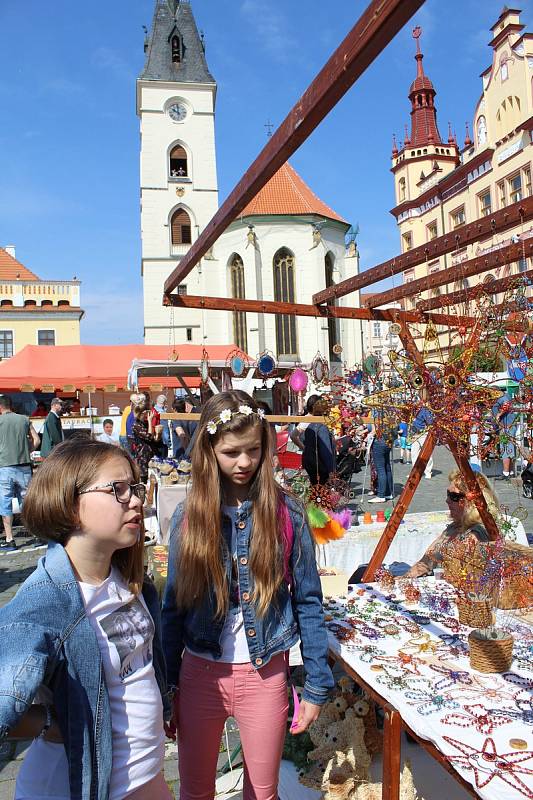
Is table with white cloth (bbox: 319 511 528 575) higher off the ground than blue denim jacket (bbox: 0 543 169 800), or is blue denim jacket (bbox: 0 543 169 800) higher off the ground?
blue denim jacket (bbox: 0 543 169 800)

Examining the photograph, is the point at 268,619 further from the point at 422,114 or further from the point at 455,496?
the point at 422,114

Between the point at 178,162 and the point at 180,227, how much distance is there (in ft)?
14.7

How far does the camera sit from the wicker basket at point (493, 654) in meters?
2.19

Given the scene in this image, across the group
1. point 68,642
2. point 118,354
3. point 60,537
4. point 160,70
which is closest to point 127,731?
point 68,642

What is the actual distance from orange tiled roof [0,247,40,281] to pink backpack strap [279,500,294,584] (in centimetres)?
4017

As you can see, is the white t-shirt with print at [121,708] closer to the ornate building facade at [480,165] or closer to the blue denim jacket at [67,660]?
the blue denim jacket at [67,660]

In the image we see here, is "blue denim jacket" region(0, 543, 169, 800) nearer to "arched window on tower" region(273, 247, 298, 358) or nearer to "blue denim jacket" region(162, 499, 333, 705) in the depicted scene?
"blue denim jacket" region(162, 499, 333, 705)

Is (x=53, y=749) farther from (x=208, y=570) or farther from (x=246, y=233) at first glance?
(x=246, y=233)

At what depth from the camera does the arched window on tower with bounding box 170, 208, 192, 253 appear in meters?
35.1

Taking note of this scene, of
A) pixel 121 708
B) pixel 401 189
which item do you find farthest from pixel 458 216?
pixel 121 708

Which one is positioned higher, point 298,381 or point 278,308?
point 278,308

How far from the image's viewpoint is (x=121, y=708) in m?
1.49

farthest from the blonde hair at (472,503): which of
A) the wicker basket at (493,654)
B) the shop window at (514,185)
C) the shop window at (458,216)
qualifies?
the shop window at (458,216)

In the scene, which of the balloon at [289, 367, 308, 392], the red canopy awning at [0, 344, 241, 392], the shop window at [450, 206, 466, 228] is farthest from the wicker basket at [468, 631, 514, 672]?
the shop window at [450, 206, 466, 228]
